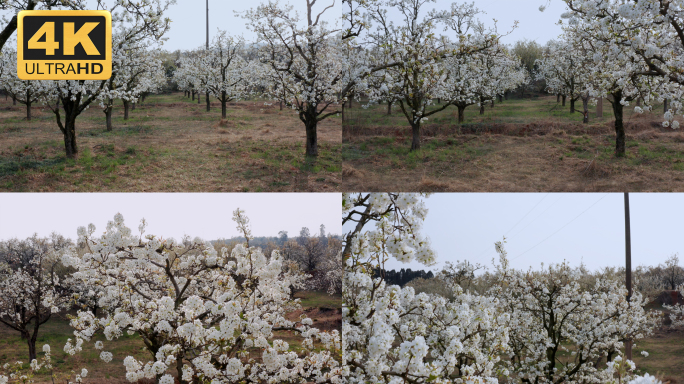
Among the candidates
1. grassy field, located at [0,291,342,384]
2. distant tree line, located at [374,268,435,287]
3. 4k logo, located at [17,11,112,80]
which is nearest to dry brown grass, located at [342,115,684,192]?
grassy field, located at [0,291,342,384]

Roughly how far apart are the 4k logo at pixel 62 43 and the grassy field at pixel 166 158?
2.49 m

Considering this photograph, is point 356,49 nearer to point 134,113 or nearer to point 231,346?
point 231,346

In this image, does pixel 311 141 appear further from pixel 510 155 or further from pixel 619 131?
pixel 619 131

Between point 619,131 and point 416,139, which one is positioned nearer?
point 619,131

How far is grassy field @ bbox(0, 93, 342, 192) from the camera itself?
988cm

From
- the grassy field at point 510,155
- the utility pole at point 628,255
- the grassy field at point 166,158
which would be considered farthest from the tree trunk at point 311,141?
the utility pole at point 628,255

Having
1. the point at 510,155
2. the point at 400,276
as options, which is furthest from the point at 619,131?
the point at 400,276

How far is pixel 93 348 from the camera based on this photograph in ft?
35.6

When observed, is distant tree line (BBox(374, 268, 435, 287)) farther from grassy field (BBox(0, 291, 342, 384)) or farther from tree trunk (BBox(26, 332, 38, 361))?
tree trunk (BBox(26, 332, 38, 361))

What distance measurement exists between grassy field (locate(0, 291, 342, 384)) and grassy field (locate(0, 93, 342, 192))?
10.5 feet

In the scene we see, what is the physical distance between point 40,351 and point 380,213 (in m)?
12.3

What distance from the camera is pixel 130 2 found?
9398 millimetres

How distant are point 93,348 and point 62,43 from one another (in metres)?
7.74

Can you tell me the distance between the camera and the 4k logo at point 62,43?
23.7ft
